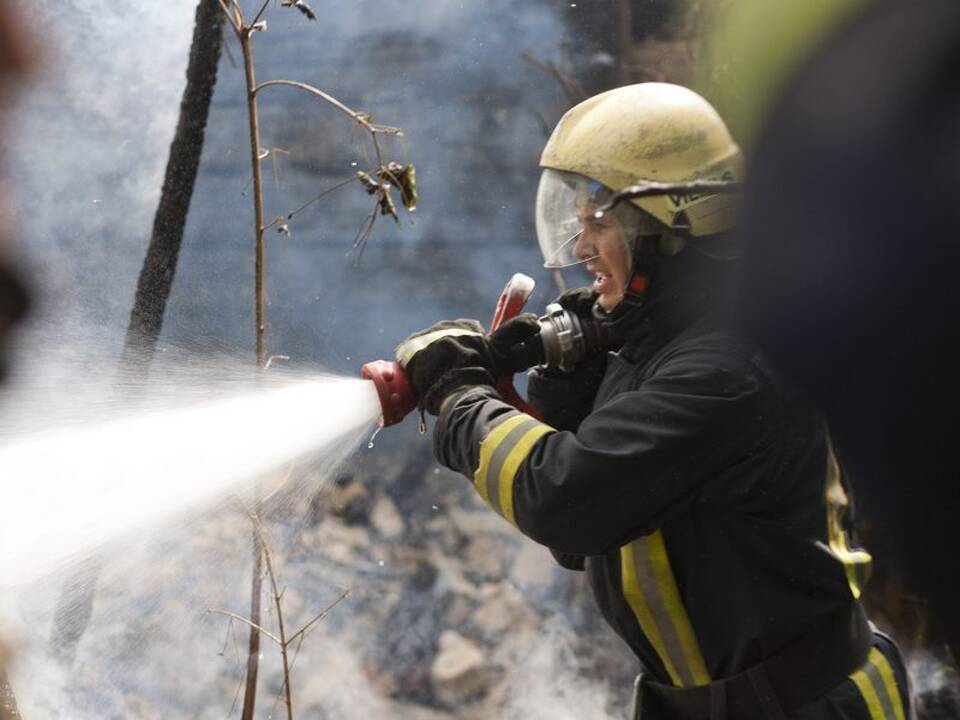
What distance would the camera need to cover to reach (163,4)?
12.3ft

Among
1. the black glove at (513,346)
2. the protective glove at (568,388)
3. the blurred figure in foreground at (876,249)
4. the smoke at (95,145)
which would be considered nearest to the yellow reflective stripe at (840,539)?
the protective glove at (568,388)

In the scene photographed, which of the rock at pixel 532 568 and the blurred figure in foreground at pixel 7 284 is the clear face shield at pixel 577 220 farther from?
the rock at pixel 532 568

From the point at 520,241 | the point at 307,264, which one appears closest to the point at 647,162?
the point at 520,241

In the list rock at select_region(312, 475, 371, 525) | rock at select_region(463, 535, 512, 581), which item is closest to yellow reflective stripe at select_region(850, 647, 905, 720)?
rock at select_region(463, 535, 512, 581)

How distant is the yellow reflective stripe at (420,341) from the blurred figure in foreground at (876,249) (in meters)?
1.64

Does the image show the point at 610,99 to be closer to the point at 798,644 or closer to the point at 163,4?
the point at 798,644

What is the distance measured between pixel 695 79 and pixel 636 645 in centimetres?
236

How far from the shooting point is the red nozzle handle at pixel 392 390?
240 centimetres

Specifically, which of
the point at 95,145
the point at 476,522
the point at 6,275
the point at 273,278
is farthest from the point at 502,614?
the point at 95,145

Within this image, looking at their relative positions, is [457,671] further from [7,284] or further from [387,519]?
[7,284]

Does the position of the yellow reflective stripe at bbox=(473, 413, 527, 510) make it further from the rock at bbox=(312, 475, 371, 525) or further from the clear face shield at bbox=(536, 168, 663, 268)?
the rock at bbox=(312, 475, 371, 525)

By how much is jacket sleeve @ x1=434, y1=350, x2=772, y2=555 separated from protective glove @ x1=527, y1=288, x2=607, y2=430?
1.78 feet

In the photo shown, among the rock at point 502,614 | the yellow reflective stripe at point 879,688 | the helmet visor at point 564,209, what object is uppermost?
the helmet visor at point 564,209

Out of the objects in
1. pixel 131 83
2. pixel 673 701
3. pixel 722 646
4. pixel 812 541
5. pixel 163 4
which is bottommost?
pixel 673 701
